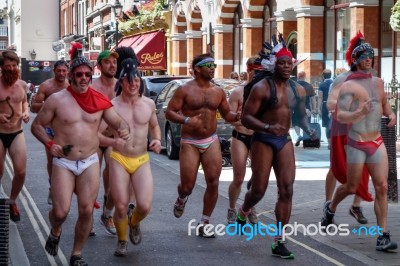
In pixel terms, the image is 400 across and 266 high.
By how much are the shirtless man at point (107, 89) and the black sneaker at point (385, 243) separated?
2771mm

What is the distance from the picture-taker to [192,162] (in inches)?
399

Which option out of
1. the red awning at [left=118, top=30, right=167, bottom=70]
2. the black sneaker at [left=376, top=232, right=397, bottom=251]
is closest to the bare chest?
the black sneaker at [left=376, top=232, right=397, bottom=251]

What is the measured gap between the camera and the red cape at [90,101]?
8.52 meters

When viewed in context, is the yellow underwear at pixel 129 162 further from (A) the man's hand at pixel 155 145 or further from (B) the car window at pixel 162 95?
(B) the car window at pixel 162 95

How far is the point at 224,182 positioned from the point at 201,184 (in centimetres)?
53

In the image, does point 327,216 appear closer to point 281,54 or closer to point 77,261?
point 281,54

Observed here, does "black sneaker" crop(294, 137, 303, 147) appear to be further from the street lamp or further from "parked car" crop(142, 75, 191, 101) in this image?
the street lamp

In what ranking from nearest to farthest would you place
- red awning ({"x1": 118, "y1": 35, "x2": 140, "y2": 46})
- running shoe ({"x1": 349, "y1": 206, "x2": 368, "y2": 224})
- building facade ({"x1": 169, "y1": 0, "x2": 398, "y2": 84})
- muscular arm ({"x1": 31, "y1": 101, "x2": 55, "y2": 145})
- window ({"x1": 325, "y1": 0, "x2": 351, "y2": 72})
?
muscular arm ({"x1": 31, "y1": 101, "x2": 55, "y2": 145}) < running shoe ({"x1": 349, "y1": 206, "x2": 368, "y2": 224}) < building facade ({"x1": 169, "y1": 0, "x2": 398, "y2": 84}) < window ({"x1": 325, "y1": 0, "x2": 351, "y2": 72}) < red awning ({"x1": 118, "y1": 35, "x2": 140, "y2": 46})

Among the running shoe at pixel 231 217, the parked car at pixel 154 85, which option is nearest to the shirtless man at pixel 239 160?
the running shoe at pixel 231 217

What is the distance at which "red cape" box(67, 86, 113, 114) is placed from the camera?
8.52 meters

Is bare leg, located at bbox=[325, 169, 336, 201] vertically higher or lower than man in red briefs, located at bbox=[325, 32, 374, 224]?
lower

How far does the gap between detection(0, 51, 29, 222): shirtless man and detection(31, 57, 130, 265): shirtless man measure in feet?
8.20

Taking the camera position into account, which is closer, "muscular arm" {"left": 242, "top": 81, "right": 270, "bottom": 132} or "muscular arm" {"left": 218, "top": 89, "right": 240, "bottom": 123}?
"muscular arm" {"left": 242, "top": 81, "right": 270, "bottom": 132}

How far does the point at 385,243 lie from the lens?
30.2 feet
